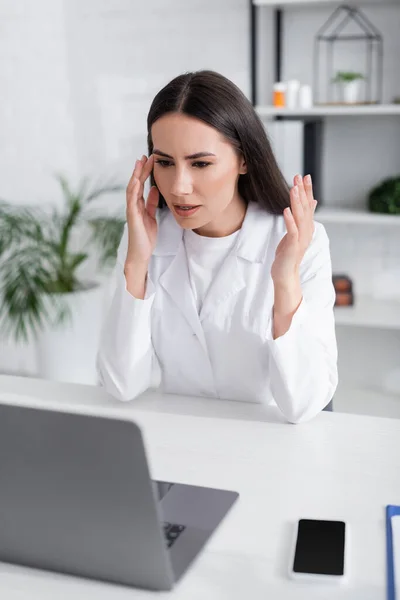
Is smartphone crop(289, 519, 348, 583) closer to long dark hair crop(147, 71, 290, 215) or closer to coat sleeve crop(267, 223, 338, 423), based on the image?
coat sleeve crop(267, 223, 338, 423)

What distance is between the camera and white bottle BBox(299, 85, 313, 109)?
276cm

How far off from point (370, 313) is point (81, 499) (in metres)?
2.17

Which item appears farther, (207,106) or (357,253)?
(357,253)

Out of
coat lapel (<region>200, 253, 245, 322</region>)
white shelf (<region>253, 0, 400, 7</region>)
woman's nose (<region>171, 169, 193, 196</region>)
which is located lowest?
coat lapel (<region>200, 253, 245, 322</region>)

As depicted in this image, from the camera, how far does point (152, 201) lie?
157cm

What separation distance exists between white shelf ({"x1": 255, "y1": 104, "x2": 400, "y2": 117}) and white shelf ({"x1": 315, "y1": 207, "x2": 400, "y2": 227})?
14.4 inches

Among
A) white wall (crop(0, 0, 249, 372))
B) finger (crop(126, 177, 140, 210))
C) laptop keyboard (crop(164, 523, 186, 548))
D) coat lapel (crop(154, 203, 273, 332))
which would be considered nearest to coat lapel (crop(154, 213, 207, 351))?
coat lapel (crop(154, 203, 273, 332))

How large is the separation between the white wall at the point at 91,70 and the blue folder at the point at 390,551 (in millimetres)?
2268

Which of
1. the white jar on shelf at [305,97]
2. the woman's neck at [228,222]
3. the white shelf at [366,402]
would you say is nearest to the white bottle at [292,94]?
the white jar on shelf at [305,97]

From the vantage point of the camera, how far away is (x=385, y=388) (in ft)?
10.3

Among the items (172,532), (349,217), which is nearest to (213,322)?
(172,532)

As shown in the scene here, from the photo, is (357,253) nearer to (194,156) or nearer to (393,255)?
(393,255)

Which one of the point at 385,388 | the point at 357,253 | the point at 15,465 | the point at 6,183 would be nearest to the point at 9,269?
the point at 6,183

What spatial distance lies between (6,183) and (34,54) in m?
0.55
